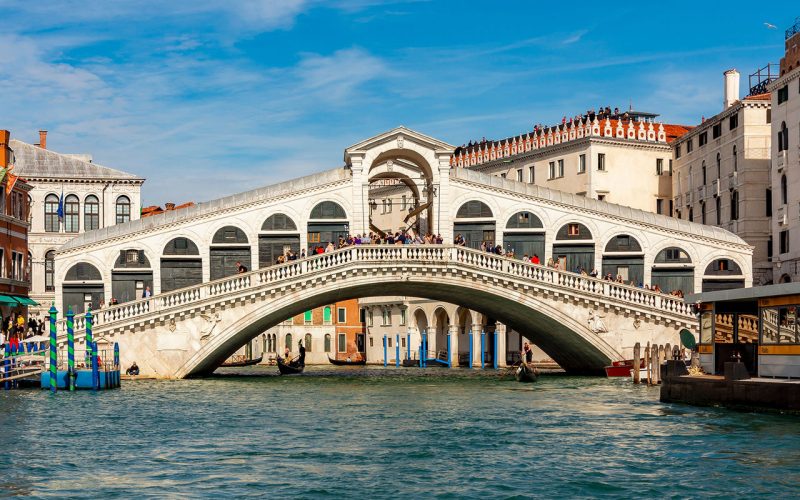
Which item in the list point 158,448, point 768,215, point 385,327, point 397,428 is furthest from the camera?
point 385,327

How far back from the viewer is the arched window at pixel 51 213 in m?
50.4

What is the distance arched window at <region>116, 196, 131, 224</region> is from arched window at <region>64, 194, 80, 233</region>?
154cm

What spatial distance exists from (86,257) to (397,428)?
794 inches

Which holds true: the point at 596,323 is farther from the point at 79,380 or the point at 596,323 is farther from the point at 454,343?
the point at 454,343

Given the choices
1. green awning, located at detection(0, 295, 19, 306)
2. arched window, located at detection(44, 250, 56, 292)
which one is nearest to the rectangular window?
arched window, located at detection(44, 250, 56, 292)

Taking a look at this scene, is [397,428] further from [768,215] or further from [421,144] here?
[768,215]

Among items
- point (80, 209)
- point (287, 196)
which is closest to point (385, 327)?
point (80, 209)

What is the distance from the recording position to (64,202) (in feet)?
165

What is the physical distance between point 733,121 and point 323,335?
32655 mm

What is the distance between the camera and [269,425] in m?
25.8

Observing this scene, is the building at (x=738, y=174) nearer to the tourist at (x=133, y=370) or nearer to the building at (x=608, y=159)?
the building at (x=608, y=159)

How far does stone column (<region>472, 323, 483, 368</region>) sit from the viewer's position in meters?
61.2

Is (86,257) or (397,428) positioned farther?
(86,257)

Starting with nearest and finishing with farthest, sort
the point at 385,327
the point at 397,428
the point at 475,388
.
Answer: the point at 397,428
the point at 475,388
the point at 385,327
